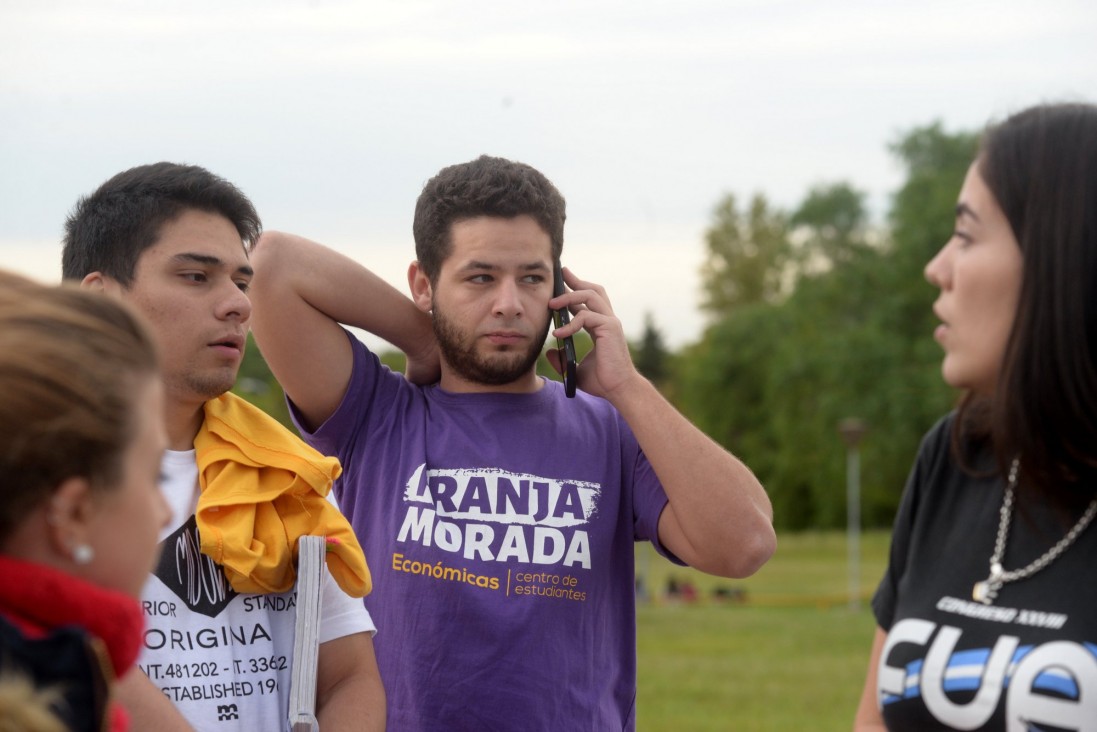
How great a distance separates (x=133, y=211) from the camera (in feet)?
10.6

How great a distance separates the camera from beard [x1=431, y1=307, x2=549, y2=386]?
3619 mm

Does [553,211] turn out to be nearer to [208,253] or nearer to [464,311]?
[464,311]

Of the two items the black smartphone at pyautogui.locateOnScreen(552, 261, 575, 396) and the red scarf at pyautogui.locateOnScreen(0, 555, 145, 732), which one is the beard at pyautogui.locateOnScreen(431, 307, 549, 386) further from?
the red scarf at pyautogui.locateOnScreen(0, 555, 145, 732)

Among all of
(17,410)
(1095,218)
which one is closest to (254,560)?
(17,410)

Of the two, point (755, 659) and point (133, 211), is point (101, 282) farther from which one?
point (755, 659)

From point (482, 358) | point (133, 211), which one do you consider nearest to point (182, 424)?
point (133, 211)

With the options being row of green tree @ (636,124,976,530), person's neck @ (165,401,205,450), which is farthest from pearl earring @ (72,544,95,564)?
row of green tree @ (636,124,976,530)

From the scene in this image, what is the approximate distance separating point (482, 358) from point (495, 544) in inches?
20.9

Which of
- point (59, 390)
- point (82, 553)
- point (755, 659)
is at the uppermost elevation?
point (59, 390)

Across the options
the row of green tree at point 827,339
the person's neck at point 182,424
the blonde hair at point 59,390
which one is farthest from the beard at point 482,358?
the row of green tree at point 827,339

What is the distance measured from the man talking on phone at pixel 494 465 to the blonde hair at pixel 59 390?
1.63 metres

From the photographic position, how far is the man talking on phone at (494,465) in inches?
134

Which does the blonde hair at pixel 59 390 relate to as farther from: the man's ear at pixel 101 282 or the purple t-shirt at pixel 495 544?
the purple t-shirt at pixel 495 544

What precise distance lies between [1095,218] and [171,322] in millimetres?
2125
